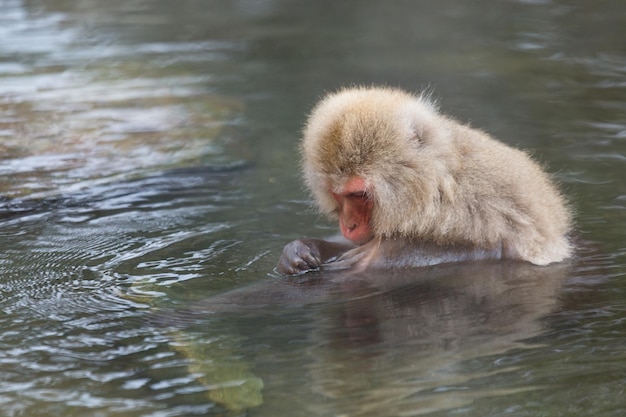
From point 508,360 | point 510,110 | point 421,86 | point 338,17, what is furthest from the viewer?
point 338,17

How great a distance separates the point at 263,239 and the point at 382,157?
5.05 ft

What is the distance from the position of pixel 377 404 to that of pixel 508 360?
0.77 m

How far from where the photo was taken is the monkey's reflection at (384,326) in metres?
4.43

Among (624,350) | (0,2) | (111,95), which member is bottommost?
(624,350)

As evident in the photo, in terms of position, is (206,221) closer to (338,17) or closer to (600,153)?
(600,153)

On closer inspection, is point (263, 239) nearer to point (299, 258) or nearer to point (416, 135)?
point (299, 258)

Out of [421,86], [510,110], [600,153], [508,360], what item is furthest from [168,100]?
[508,360]

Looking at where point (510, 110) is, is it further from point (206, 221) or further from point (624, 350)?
point (624, 350)

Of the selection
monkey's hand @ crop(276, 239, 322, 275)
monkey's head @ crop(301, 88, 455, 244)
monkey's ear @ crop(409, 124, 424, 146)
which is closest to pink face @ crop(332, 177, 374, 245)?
monkey's head @ crop(301, 88, 455, 244)

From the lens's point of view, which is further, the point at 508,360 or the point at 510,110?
the point at 510,110

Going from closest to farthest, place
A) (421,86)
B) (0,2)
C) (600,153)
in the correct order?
(600,153) → (421,86) → (0,2)

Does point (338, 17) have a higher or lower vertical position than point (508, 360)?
higher

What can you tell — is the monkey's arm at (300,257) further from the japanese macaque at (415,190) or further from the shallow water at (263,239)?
the shallow water at (263,239)

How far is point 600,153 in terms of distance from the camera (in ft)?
26.3
